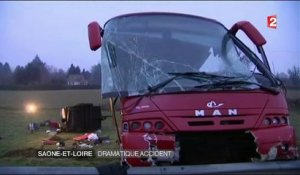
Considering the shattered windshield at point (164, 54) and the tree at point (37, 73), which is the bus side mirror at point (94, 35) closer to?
the shattered windshield at point (164, 54)

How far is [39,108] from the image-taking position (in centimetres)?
3322

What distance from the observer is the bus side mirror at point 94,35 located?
6.18 metres

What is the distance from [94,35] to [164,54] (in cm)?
98

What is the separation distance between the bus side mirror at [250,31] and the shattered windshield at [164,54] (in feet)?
0.75

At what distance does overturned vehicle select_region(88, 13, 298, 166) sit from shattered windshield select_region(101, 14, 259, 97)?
0.04 ft

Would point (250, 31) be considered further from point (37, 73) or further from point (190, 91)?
point (37, 73)

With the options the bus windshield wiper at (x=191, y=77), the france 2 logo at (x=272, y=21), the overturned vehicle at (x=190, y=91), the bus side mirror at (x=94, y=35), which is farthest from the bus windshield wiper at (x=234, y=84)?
the france 2 logo at (x=272, y=21)

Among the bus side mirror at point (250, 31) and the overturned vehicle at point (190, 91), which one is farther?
the bus side mirror at point (250, 31)

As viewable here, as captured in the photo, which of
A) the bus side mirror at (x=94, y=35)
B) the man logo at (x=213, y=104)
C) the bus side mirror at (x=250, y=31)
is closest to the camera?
the man logo at (x=213, y=104)

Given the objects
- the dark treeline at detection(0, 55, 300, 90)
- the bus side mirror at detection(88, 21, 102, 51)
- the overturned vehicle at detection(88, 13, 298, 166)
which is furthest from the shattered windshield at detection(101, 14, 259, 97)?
the dark treeline at detection(0, 55, 300, 90)

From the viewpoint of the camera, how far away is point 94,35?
631cm

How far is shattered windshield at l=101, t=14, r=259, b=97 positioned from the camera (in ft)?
18.7

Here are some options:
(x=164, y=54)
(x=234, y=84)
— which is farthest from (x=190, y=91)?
(x=164, y=54)

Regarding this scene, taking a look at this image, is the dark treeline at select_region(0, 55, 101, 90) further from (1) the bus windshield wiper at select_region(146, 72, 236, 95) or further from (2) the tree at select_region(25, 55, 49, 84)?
(1) the bus windshield wiper at select_region(146, 72, 236, 95)
